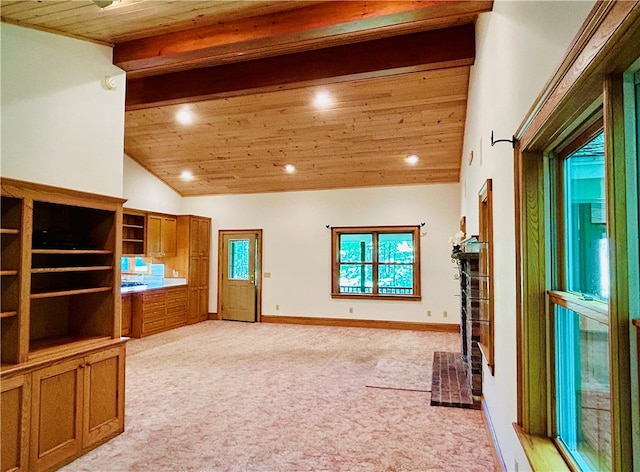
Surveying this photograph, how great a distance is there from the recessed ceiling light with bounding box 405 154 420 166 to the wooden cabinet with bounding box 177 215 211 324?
4.63 m

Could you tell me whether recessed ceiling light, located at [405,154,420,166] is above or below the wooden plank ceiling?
below

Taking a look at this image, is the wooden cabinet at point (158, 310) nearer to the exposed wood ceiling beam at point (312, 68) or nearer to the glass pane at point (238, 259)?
the glass pane at point (238, 259)

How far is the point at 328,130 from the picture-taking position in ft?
19.4

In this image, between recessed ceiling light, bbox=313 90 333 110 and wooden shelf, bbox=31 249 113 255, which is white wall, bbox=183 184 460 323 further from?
wooden shelf, bbox=31 249 113 255

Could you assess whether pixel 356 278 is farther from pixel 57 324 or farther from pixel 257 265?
pixel 57 324

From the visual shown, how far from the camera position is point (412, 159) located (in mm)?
6586

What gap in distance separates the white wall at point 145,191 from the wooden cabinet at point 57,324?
4.20 m

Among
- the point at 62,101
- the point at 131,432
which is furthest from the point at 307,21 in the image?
the point at 131,432

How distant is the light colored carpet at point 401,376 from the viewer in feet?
13.8

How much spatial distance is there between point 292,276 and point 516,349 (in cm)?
644

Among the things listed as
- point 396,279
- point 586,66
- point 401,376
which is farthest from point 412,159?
point 586,66

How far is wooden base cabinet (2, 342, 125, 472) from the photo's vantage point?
2318 mm

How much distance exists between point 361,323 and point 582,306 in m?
6.50

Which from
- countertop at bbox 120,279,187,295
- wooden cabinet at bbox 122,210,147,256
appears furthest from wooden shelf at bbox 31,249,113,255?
wooden cabinet at bbox 122,210,147,256
